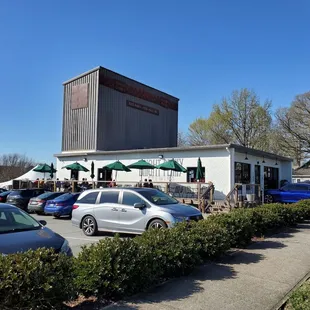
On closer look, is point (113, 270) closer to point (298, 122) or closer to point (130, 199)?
point (130, 199)

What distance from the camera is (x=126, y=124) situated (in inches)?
1330

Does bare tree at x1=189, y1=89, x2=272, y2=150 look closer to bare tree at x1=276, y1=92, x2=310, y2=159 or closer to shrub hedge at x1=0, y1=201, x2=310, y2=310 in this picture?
bare tree at x1=276, y1=92, x2=310, y2=159

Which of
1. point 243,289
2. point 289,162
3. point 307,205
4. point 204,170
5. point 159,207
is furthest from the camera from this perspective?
point 289,162

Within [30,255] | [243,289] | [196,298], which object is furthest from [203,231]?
[30,255]

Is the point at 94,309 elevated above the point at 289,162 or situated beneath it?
situated beneath

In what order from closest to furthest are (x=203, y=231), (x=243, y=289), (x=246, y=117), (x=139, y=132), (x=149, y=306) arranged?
(x=149, y=306) → (x=243, y=289) → (x=203, y=231) → (x=139, y=132) → (x=246, y=117)

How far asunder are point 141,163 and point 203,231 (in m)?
15.5

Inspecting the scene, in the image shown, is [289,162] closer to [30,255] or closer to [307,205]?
[307,205]

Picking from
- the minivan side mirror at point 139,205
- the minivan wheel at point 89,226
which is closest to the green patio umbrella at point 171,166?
the minivan wheel at point 89,226

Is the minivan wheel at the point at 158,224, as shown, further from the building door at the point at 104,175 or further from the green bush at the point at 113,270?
the building door at the point at 104,175

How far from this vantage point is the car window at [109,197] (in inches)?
443

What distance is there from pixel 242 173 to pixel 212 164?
249 centimetres

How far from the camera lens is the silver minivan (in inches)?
389

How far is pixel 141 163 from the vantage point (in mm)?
22594
